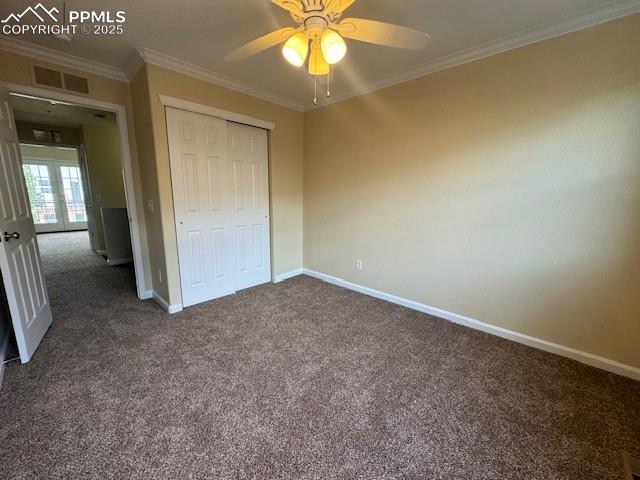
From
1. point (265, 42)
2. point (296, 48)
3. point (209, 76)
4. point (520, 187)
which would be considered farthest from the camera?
point (209, 76)

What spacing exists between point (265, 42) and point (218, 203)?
1.89 metres

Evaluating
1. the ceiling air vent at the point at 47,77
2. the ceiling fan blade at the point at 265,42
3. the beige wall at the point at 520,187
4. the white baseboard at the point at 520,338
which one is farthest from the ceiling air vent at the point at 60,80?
the white baseboard at the point at 520,338

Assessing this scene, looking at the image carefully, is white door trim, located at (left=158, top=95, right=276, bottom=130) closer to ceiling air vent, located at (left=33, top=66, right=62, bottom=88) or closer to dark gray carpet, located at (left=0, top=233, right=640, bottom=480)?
ceiling air vent, located at (left=33, top=66, right=62, bottom=88)

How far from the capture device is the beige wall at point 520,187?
178 cm

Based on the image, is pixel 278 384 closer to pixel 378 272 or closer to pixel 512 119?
pixel 378 272

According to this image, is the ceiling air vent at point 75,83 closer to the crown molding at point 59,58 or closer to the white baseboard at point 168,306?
the crown molding at point 59,58

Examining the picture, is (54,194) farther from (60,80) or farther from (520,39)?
(520,39)

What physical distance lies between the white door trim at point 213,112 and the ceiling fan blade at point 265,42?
1160mm

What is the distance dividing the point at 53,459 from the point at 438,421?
1973mm

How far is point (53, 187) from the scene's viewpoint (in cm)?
732

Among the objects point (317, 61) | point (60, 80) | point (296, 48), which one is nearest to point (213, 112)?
point (60, 80)

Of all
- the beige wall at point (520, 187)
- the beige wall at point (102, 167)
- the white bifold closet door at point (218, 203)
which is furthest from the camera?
the beige wall at point (102, 167)

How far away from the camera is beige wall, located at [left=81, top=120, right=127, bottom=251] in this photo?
15.1 feet

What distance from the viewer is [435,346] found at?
2.21m
